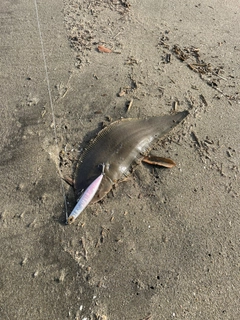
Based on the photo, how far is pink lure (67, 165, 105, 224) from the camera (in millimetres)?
2920

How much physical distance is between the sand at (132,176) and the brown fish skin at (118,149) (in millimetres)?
112

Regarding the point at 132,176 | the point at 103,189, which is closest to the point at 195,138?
the point at 132,176

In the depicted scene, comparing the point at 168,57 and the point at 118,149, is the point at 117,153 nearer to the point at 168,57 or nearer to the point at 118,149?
the point at 118,149

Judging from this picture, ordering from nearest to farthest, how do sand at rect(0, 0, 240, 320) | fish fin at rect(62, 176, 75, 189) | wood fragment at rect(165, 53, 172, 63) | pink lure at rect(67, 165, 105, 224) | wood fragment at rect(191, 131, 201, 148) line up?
sand at rect(0, 0, 240, 320)
pink lure at rect(67, 165, 105, 224)
fish fin at rect(62, 176, 75, 189)
wood fragment at rect(191, 131, 201, 148)
wood fragment at rect(165, 53, 172, 63)

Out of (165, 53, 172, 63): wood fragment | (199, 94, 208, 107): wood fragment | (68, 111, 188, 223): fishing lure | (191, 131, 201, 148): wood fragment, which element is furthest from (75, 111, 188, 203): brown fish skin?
(165, 53, 172, 63): wood fragment

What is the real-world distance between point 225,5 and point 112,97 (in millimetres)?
3450

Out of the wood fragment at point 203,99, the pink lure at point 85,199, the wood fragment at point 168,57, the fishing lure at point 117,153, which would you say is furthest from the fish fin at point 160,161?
the wood fragment at point 168,57

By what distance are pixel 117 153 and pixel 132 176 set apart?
323mm

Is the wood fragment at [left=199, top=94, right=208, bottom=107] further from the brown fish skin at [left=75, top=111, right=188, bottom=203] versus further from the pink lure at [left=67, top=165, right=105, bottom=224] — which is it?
the pink lure at [left=67, top=165, right=105, bottom=224]

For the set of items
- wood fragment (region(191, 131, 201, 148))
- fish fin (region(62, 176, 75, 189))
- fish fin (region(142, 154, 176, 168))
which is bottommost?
fish fin (region(62, 176, 75, 189))

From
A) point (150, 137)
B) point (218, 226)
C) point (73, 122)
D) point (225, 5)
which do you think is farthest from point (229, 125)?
point (225, 5)

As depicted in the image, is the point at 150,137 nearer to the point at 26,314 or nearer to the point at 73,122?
the point at 73,122

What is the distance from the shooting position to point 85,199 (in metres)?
2.98

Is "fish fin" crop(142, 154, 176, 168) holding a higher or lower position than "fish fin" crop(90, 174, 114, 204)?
higher
